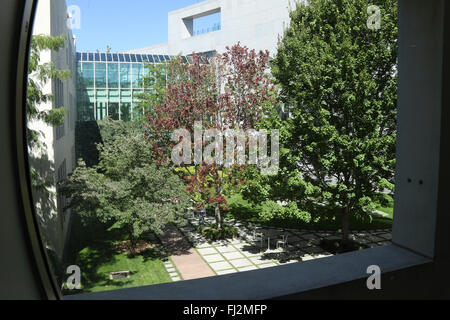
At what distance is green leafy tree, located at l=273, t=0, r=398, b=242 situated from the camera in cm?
1077

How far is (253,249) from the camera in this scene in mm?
12555

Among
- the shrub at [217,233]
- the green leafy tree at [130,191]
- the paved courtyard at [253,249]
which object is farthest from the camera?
the shrub at [217,233]

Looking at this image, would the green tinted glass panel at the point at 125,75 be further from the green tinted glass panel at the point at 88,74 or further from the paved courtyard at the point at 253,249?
the paved courtyard at the point at 253,249

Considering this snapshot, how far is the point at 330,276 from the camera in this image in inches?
64.4

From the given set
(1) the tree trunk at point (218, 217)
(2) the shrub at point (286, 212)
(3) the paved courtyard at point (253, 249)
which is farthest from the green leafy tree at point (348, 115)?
(1) the tree trunk at point (218, 217)

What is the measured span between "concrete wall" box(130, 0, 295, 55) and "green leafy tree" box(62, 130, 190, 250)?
14.2 meters

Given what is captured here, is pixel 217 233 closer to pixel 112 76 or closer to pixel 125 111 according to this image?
pixel 125 111

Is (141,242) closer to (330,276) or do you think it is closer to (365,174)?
(365,174)

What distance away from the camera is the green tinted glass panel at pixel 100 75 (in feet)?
84.7

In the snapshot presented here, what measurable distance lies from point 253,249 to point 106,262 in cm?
456

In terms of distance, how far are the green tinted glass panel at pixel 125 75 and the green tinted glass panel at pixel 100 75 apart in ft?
3.62

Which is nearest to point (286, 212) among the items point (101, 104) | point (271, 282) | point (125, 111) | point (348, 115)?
point (348, 115)

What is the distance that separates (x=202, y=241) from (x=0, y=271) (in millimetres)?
12657
